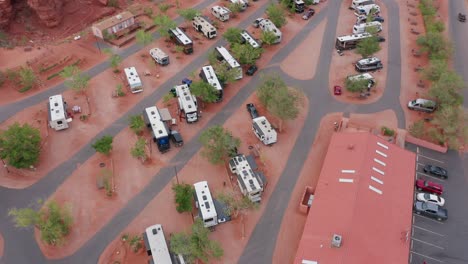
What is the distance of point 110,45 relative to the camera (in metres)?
65.6

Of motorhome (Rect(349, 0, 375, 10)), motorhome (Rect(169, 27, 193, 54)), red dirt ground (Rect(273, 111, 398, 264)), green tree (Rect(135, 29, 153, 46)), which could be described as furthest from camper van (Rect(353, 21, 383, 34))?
green tree (Rect(135, 29, 153, 46))

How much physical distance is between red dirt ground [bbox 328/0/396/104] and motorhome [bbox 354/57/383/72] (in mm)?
783

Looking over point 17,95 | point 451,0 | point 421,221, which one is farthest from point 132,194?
point 451,0

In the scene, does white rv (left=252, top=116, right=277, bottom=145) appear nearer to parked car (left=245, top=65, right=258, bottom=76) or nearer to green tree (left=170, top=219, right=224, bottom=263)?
parked car (left=245, top=65, right=258, bottom=76)

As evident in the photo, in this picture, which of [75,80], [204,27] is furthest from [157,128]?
[204,27]

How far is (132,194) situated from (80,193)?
6.01m

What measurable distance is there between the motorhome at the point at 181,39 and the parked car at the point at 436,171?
40.2 metres

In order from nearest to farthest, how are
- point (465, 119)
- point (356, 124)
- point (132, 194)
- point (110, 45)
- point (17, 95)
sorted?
1. point (132, 194)
2. point (465, 119)
3. point (356, 124)
4. point (17, 95)
5. point (110, 45)

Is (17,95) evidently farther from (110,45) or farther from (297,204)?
(297,204)

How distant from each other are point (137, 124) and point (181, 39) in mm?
21828

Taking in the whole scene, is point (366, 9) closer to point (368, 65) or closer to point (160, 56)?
point (368, 65)

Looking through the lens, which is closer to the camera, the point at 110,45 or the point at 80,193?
the point at 80,193

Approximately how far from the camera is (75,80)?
53.0 m

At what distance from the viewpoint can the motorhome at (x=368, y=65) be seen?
59.8 metres
